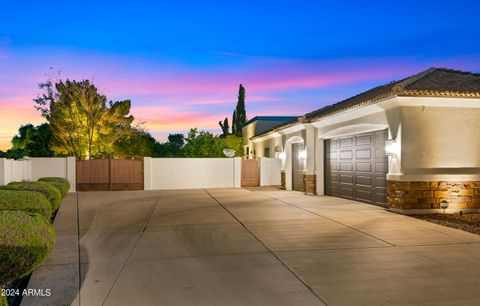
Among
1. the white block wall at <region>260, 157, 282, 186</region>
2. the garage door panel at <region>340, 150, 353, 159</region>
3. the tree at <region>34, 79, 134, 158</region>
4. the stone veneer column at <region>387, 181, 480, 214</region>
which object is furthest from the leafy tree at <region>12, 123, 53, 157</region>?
the stone veneer column at <region>387, 181, 480, 214</region>

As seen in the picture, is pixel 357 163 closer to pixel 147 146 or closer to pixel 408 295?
pixel 408 295

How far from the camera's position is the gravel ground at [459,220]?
978 cm

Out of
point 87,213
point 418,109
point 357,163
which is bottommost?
point 87,213

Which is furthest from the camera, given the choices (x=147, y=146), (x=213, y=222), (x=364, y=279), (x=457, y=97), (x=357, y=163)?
(x=147, y=146)

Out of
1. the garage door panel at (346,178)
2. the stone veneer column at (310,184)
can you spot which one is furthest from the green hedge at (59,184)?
the garage door panel at (346,178)

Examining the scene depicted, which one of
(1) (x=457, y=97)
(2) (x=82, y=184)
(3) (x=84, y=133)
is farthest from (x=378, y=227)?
(3) (x=84, y=133)

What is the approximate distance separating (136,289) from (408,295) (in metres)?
3.42

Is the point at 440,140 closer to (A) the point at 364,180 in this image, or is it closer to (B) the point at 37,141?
(A) the point at 364,180

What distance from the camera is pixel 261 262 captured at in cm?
664

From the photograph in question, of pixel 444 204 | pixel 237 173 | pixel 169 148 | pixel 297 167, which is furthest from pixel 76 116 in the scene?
pixel 169 148

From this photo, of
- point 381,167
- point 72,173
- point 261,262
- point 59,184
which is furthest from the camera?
point 72,173

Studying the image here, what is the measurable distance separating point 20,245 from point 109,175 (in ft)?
62.4

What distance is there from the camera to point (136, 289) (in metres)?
5.32

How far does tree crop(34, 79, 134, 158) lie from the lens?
3100cm
